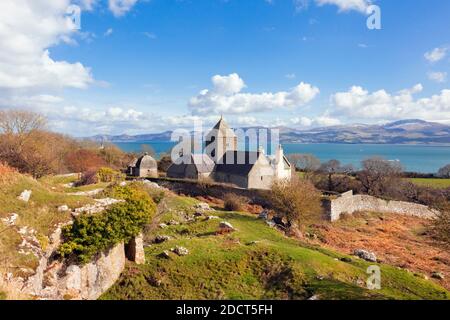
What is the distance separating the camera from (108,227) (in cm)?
1215

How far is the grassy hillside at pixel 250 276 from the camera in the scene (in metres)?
13.6

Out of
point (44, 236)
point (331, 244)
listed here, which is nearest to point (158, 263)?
point (44, 236)

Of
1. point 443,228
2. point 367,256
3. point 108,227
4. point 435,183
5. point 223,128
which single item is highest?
point 223,128

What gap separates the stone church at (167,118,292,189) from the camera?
143 feet

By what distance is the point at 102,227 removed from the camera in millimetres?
11977

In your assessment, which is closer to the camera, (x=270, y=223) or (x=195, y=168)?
(x=270, y=223)

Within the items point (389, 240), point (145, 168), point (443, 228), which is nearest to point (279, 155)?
point (145, 168)

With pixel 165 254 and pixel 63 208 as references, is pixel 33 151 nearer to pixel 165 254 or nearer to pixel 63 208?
pixel 165 254

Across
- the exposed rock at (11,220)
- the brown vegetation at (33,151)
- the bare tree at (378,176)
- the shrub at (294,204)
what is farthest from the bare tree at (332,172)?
the exposed rock at (11,220)

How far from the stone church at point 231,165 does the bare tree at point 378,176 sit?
51.0 feet

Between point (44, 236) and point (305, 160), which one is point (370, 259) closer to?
point (44, 236)

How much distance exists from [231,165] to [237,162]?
1.05 m

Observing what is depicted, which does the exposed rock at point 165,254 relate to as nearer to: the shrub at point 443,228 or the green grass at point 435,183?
the shrub at point 443,228
